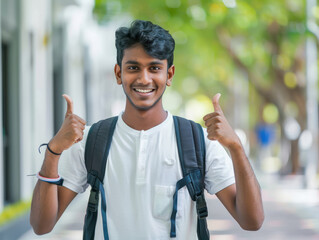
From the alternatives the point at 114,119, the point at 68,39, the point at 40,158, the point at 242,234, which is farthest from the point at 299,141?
the point at 114,119

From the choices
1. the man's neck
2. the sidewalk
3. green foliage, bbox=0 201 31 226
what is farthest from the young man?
the sidewalk

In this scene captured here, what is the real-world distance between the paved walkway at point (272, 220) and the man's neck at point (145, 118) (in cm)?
575

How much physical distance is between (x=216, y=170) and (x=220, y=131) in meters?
0.20

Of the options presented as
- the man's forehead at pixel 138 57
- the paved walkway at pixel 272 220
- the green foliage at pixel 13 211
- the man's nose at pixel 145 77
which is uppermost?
the man's forehead at pixel 138 57

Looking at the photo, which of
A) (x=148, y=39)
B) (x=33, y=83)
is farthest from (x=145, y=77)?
(x=33, y=83)

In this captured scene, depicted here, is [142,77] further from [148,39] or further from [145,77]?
[148,39]

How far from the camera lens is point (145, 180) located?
2541mm

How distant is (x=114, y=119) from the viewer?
9.12 feet

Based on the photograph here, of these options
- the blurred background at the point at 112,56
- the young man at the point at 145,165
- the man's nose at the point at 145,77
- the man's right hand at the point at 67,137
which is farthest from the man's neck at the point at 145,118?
the blurred background at the point at 112,56

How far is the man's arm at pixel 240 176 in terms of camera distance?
2.52m

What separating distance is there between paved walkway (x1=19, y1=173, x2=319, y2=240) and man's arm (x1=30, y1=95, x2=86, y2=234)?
5782mm

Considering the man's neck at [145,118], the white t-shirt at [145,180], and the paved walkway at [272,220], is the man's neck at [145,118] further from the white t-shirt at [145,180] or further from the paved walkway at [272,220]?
the paved walkway at [272,220]

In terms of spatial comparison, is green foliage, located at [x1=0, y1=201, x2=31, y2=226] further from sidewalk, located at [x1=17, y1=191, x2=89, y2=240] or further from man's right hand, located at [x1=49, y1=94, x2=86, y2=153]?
man's right hand, located at [x1=49, y1=94, x2=86, y2=153]

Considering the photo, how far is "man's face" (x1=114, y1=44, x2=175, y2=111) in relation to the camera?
2.60 m
